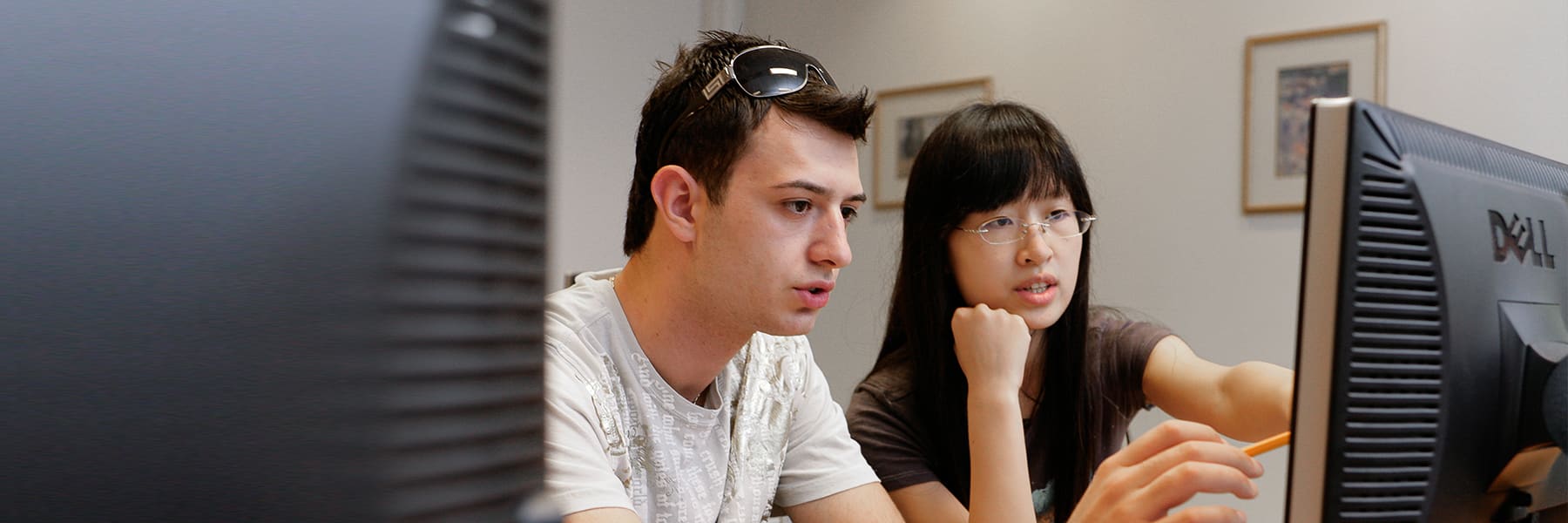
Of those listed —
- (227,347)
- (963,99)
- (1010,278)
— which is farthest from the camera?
(963,99)

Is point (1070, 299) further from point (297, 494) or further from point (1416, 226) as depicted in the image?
point (297, 494)

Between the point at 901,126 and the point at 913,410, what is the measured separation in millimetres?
2019

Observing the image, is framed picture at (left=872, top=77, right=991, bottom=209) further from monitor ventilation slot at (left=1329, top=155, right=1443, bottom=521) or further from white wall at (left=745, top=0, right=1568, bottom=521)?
monitor ventilation slot at (left=1329, top=155, right=1443, bottom=521)

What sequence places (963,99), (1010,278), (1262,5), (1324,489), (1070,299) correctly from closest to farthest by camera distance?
(1324,489) < (1010,278) < (1070,299) < (1262,5) < (963,99)

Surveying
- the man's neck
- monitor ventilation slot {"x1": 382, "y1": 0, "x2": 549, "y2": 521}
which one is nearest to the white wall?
the man's neck

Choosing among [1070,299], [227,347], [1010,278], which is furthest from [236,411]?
[1070,299]

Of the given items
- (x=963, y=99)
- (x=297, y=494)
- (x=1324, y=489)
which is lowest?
(x=1324, y=489)

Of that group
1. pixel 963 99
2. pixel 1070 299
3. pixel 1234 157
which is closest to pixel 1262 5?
pixel 1234 157

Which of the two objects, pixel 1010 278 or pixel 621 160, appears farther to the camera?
pixel 621 160

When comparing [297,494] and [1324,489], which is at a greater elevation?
[297,494]

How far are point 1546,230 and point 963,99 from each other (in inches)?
104

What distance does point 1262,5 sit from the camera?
2799 millimetres

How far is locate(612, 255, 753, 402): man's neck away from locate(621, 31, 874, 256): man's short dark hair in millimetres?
119

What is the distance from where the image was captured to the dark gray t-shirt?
1507 mm
